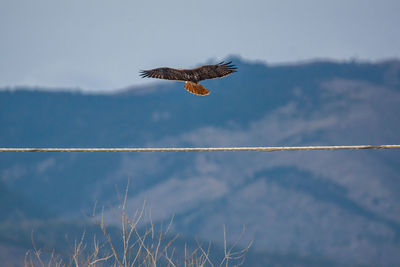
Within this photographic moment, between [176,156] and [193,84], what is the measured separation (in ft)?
351

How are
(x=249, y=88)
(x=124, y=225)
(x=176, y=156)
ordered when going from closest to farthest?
(x=124, y=225), (x=176, y=156), (x=249, y=88)

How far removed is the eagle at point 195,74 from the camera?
6.91 metres

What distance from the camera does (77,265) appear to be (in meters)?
6.72

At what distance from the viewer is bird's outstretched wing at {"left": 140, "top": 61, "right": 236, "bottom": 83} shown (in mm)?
6902

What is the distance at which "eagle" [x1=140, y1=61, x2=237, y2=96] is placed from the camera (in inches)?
272

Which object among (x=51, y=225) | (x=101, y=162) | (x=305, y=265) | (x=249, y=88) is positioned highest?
(x=249, y=88)

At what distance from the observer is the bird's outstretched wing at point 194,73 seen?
6.90 meters

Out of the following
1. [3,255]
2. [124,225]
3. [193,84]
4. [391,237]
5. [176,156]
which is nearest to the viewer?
[124,225]

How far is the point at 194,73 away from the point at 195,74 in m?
0.02

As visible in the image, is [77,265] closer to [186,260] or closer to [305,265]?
[186,260]

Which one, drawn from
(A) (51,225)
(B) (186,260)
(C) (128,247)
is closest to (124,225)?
(C) (128,247)

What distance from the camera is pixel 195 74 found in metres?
7.02

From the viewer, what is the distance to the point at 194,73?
7016 millimetres

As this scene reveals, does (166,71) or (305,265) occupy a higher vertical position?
(166,71)
